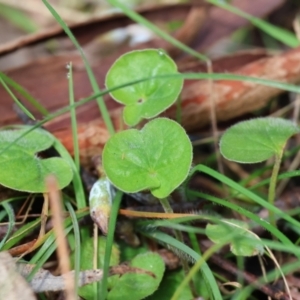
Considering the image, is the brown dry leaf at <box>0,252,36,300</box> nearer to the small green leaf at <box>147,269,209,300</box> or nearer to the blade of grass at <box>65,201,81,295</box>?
the blade of grass at <box>65,201,81,295</box>

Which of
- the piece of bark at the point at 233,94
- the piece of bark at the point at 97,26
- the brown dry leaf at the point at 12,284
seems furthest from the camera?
the piece of bark at the point at 97,26

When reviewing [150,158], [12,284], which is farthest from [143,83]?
[12,284]

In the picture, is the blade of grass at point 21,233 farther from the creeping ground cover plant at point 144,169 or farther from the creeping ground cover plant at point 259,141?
the creeping ground cover plant at point 259,141

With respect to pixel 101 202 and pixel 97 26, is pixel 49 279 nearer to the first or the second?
pixel 101 202

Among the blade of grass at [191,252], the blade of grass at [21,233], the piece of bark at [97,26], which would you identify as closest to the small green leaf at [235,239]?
the blade of grass at [191,252]

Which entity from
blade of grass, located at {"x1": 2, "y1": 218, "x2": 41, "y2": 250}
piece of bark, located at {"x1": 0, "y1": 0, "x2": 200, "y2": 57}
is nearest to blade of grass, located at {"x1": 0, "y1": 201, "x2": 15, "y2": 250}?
blade of grass, located at {"x1": 2, "y1": 218, "x2": 41, "y2": 250}
